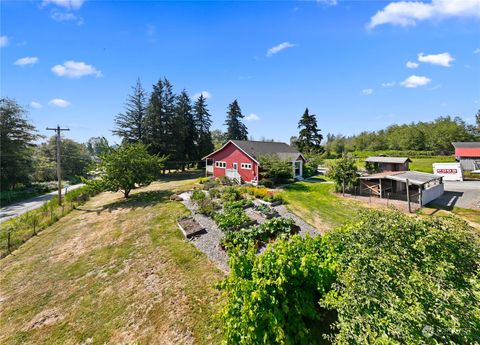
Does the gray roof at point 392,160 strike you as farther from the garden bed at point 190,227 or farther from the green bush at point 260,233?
the garden bed at point 190,227

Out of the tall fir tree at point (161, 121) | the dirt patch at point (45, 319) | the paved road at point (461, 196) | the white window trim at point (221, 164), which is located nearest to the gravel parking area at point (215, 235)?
the dirt patch at point (45, 319)

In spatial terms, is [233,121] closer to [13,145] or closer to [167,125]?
A: [167,125]

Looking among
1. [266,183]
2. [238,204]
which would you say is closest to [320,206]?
[238,204]

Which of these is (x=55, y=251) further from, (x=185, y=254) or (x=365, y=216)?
(x=365, y=216)

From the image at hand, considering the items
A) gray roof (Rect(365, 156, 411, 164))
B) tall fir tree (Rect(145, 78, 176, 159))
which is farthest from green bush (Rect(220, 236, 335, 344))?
tall fir tree (Rect(145, 78, 176, 159))

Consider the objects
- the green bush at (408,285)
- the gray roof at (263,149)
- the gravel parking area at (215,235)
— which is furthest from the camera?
the gray roof at (263,149)

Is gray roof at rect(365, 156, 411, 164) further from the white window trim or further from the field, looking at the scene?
the field

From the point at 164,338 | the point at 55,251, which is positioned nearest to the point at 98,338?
the point at 164,338
